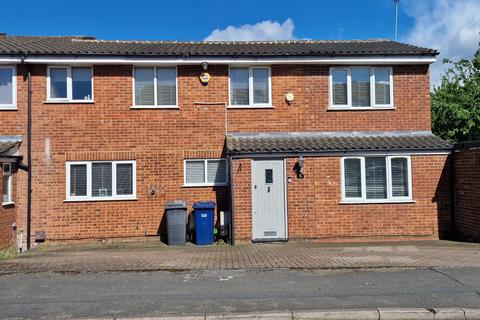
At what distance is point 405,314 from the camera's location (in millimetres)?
5406

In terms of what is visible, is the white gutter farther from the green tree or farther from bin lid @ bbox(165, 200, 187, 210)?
the green tree

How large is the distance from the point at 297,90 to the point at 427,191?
4.48 meters

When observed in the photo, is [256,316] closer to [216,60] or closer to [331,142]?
[331,142]

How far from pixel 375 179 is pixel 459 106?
52.4 ft

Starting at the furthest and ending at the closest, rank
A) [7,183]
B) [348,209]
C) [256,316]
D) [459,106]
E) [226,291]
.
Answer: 1. [459,106]
2. [348,209]
3. [7,183]
4. [226,291]
5. [256,316]

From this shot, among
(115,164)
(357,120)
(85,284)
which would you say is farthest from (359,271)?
(115,164)

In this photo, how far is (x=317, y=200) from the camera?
11.3 meters

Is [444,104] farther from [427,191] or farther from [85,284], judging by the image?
[85,284]

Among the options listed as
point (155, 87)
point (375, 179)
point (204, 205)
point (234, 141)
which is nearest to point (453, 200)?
point (375, 179)

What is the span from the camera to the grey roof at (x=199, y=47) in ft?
38.4

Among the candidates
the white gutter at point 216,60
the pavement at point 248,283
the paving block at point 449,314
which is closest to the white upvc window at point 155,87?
the white gutter at point 216,60

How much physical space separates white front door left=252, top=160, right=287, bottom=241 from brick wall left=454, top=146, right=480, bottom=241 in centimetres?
461

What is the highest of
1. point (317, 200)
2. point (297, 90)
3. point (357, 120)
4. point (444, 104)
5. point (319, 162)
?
point (444, 104)

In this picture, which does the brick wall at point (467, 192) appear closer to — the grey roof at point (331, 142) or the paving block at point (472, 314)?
the grey roof at point (331, 142)
